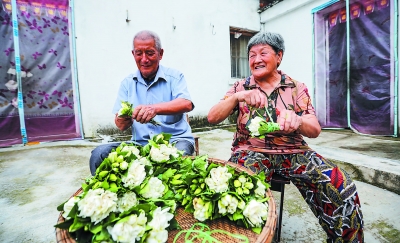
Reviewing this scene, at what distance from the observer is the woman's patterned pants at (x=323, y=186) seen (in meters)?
1.30

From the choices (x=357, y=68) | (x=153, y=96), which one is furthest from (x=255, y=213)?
(x=357, y=68)

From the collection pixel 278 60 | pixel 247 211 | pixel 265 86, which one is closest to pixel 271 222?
pixel 247 211

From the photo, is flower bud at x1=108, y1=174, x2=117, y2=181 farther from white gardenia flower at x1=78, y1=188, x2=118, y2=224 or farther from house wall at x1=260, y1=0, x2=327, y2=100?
house wall at x1=260, y1=0, x2=327, y2=100

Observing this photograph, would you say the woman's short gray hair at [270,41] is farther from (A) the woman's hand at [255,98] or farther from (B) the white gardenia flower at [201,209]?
(B) the white gardenia flower at [201,209]

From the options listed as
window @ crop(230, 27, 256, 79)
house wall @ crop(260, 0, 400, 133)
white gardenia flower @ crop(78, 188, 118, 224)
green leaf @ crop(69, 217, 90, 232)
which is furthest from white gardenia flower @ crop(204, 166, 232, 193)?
window @ crop(230, 27, 256, 79)

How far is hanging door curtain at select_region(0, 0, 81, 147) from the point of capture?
454cm

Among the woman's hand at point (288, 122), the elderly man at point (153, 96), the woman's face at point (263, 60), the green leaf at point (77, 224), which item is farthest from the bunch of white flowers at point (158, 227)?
the woman's face at point (263, 60)

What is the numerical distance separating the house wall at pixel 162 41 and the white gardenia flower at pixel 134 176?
4774 mm

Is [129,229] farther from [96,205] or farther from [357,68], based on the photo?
[357,68]

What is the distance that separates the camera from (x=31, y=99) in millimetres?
4797

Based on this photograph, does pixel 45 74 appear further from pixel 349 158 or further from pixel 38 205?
pixel 349 158

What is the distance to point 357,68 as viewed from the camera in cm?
492

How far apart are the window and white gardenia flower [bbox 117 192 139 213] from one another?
6.62m

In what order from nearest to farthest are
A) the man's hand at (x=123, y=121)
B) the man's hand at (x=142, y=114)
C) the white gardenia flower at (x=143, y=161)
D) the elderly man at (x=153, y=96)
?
the white gardenia flower at (x=143, y=161), the man's hand at (x=142, y=114), the man's hand at (x=123, y=121), the elderly man at (x=153, y=96)
